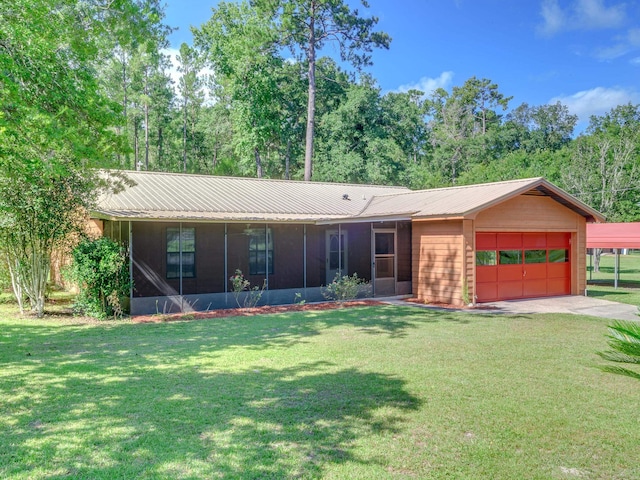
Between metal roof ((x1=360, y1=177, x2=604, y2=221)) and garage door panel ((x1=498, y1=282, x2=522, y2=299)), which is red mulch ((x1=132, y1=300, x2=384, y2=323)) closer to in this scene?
metal roof ((x1=360, y1=177, x2=604, y2=221))

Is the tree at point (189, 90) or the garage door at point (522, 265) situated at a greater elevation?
the tree at point (189, 90)

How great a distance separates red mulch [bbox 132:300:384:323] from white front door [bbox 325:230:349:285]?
1431 mm

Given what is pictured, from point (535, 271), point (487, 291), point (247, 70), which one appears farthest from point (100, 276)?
point (247, 70)

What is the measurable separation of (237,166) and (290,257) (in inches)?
971

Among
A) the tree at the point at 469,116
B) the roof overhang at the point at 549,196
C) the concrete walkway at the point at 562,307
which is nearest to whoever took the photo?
the concrete walkway at the point at 562,307

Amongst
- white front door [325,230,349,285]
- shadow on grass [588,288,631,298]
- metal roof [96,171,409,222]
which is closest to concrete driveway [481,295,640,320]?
shadow on grass [588,288,631,298]

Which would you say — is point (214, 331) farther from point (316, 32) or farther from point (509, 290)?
point (316, 32)

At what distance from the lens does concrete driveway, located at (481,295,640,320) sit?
12276mm

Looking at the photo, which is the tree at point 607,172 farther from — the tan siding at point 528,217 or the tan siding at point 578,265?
the tan siding at point 528,217

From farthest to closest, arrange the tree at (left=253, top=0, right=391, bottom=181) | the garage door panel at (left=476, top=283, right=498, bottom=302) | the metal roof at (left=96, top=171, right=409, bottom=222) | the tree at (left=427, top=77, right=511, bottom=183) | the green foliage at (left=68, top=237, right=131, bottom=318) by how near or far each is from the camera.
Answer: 1. the tree at (left=427, top=77, right=511, bottom=183)
2. the tree at (left=253, top=0, right=391, bottom=181)
3. the garage door panel at (left=476, top=283, right=498, bottom=302)
4. the metal roof at (left=96, top=171, right=409, bottom=222)
5. the green foliage at (left=68, top=237, right=131, bottom=318)

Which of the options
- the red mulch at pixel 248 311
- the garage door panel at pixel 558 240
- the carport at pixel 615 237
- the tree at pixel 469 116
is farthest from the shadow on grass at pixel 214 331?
the tree at pixel 469 116

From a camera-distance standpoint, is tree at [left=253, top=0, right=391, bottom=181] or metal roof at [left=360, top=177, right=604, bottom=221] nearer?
metal roof at [left=360, top=177, right=604, bottom=221]

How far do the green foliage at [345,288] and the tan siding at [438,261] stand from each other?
1.67 meters

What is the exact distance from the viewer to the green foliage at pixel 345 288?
14180mm
